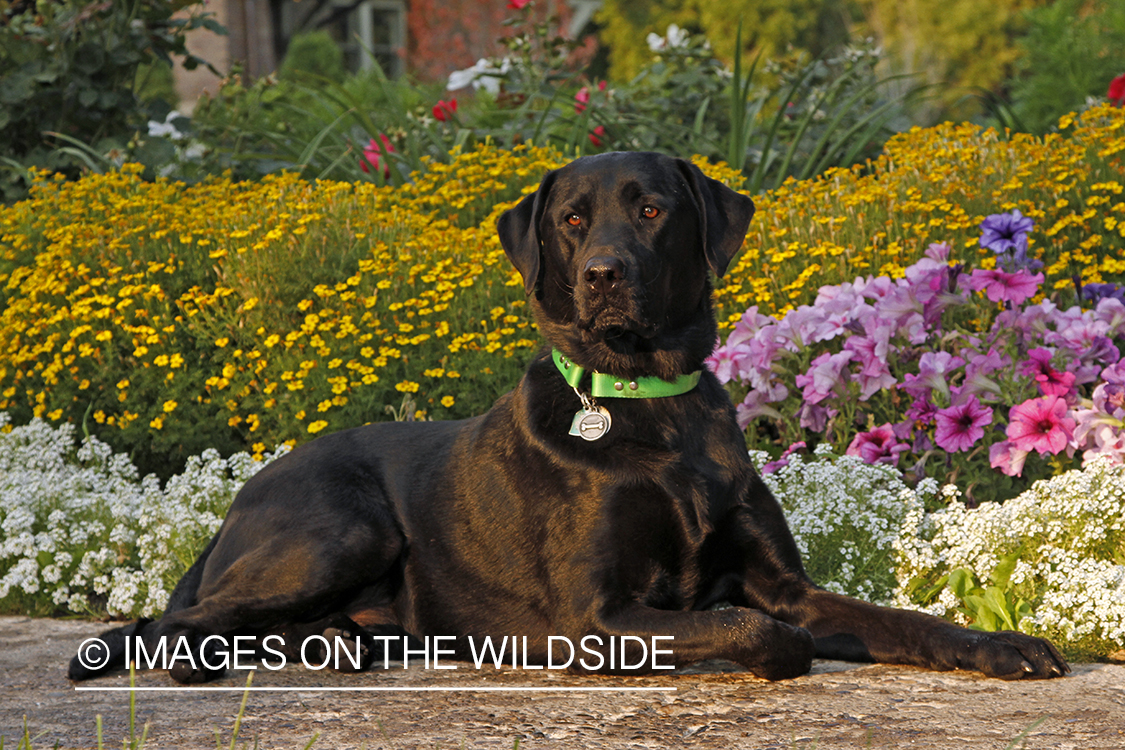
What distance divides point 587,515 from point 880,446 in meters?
1.83

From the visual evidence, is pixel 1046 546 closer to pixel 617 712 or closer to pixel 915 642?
pixel 915 642

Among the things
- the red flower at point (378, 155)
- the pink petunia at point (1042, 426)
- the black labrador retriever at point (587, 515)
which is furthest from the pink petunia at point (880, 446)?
the red flower at point (378, 155)

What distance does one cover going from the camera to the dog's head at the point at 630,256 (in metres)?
3.11

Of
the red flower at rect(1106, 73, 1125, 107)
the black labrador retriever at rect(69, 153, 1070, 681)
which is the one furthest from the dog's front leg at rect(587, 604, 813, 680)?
the red flower at rect(1106, 73, 1125, 107)

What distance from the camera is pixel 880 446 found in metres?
4.43

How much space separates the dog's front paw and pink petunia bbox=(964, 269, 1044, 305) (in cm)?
194

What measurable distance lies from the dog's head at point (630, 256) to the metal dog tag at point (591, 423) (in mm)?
130

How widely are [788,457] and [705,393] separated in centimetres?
131

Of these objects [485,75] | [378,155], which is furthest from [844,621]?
[485,75]

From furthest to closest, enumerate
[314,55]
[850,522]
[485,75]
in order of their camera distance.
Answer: [314,55] < [485,75] < [850,522]

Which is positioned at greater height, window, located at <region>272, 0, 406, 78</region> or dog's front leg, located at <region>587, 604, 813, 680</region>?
window, located at <region>272, 0, 406, 78</region>

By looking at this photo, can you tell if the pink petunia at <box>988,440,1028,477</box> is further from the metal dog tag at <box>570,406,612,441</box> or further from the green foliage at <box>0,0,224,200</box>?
the green foliage at <box>0,0,224,200</box>

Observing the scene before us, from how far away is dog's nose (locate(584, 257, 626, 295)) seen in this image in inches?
119

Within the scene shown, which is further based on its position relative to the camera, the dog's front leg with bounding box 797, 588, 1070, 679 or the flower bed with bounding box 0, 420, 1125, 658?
the flower bed with bounding box 0, 420, 1125, 658
